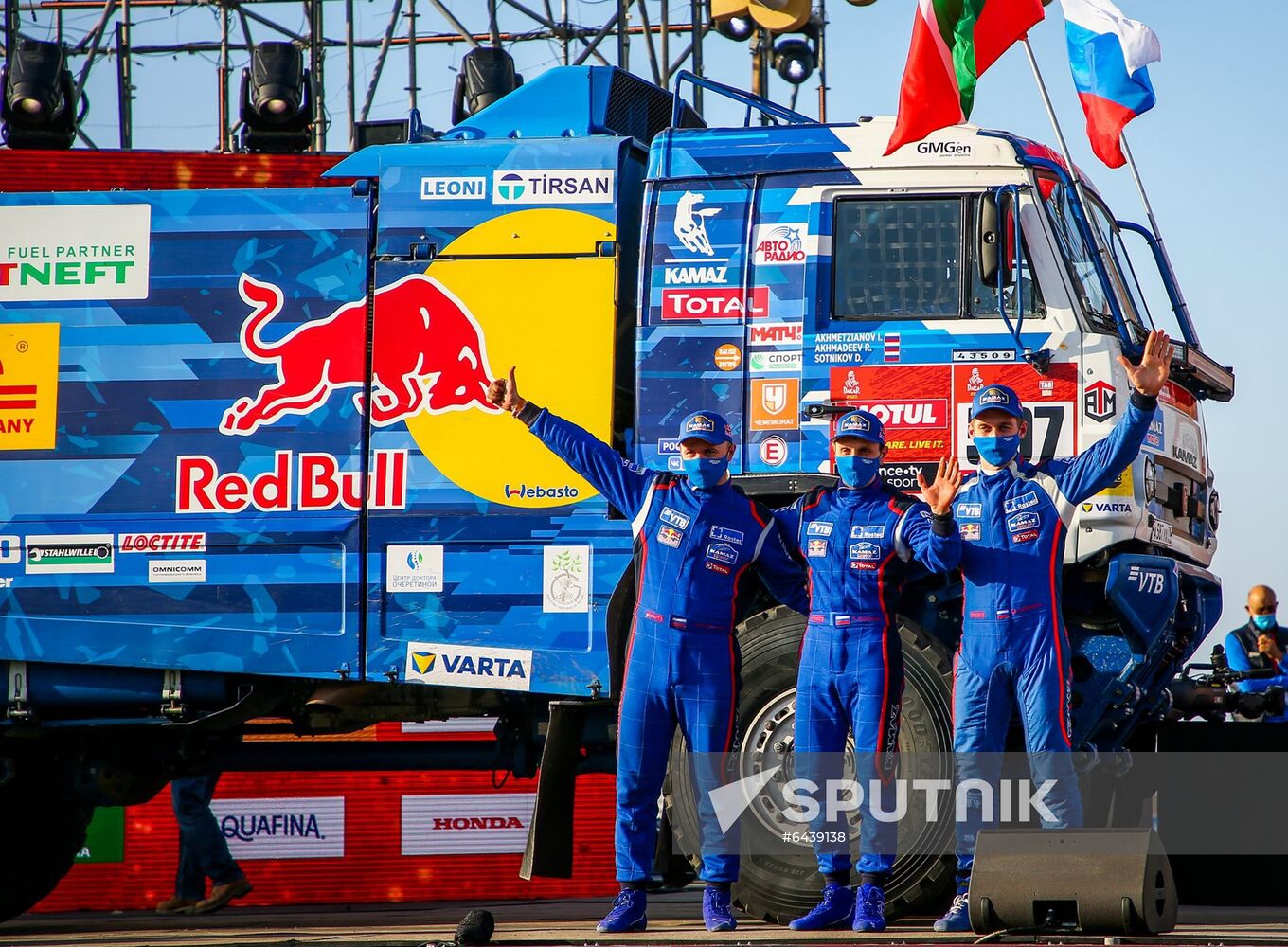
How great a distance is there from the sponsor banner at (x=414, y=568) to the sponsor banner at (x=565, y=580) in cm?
49

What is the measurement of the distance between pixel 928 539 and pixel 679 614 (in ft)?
3.49

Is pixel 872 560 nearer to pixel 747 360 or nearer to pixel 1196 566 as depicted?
pixel 747 360

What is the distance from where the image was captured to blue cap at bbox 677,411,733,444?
7.40m

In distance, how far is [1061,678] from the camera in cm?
712

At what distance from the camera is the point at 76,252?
27.9ft

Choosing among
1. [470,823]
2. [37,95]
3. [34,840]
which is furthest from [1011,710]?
[37,95]

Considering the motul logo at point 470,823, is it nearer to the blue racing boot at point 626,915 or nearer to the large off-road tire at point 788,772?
the large off-road tire at point 788,772

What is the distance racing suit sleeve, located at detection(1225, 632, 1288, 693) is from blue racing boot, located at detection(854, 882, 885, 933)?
340cm

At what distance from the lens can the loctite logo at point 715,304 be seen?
7961 mm

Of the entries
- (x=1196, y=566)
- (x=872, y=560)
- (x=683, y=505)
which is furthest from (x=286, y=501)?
(x=1196, y=566)

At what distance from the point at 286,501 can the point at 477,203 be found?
64.8 inches

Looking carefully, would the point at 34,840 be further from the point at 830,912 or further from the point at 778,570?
the point at 830,912

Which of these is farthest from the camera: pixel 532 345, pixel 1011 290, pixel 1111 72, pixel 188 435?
pixel 1111 72

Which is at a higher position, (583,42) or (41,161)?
(583,42)
